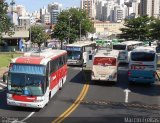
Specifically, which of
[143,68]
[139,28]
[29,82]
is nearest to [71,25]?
[139,28]

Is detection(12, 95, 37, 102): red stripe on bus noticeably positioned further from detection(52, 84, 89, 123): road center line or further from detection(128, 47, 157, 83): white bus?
detection(128, 47, 157, 83): white bus

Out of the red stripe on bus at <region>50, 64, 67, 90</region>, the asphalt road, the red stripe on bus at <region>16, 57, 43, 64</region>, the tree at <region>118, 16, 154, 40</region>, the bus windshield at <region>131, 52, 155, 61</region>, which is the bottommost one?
the asphalt road

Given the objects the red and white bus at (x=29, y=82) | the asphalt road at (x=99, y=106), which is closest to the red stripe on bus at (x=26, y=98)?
the red and white bus at (x=29, y=82)

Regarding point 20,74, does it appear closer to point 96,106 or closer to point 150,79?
point 96,106

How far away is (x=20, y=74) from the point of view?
20.2 m

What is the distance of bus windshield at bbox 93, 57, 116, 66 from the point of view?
29.4 metres

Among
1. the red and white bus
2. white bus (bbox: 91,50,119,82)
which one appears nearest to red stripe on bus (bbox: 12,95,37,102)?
the red and white bus

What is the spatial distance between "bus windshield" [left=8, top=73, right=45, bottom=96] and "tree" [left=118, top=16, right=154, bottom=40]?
231ft

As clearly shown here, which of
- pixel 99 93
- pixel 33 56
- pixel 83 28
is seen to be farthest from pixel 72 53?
pixel 83 28

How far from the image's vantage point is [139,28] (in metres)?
89.1

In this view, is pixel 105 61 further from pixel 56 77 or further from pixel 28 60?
pixel 28 60

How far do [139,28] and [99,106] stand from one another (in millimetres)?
69129

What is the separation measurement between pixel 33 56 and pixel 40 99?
290 centimetres

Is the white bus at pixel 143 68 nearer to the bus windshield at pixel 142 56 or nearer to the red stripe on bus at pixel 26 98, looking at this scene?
the bus windshield at pixel 142 56
